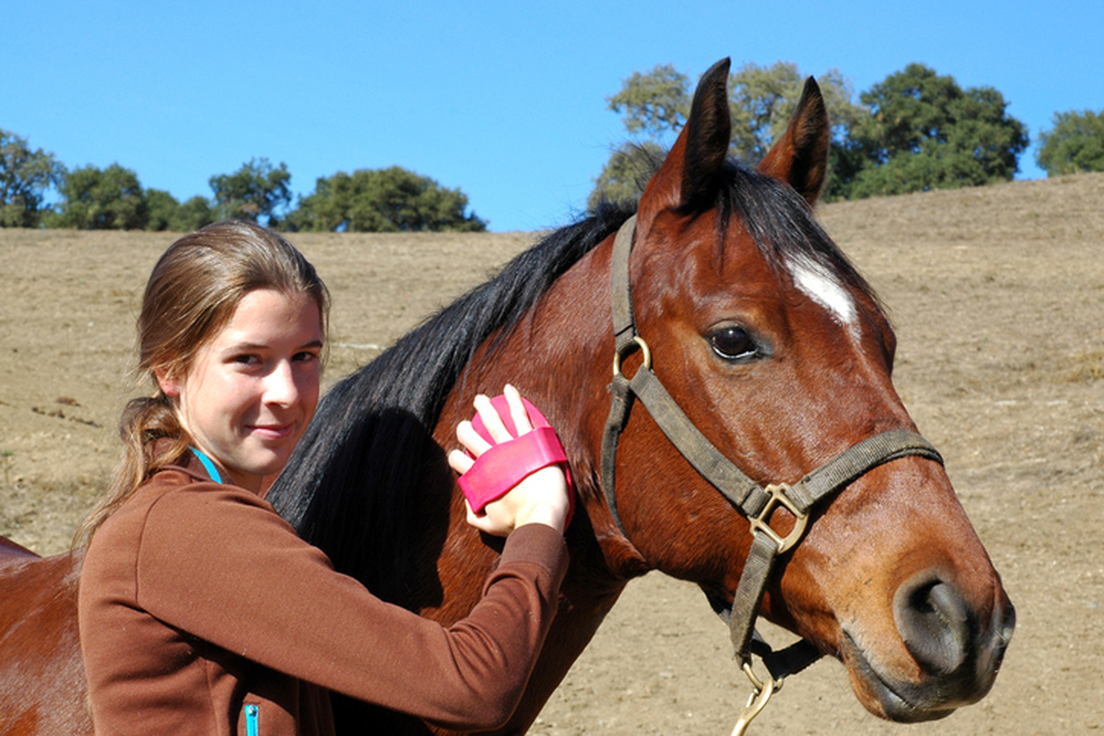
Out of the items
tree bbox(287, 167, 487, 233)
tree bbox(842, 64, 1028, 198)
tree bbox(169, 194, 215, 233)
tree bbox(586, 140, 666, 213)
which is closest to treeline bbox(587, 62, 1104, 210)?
tree bbox(842, 64, 1028, 198)

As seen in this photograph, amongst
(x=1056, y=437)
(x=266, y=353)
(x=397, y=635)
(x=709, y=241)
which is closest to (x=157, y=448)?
(x=266, y=353)

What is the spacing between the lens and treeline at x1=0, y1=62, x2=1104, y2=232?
108 ft

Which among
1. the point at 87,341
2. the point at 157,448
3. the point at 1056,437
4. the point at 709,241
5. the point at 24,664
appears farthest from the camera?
the point at 87,341

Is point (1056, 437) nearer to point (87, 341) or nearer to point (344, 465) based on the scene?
point (344, 465)

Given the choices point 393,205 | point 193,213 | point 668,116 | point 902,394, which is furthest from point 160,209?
point 902,394

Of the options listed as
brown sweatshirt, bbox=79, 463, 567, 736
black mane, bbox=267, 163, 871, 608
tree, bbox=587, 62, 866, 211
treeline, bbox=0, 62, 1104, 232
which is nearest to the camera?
brown sweatshirt, bbox=79, 463, 567, 736

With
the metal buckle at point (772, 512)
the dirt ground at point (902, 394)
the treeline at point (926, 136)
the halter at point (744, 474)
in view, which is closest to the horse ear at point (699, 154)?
the halter at point (744, 474)

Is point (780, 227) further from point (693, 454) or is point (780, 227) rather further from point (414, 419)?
point (414, 419)

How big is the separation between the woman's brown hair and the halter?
621 millimetres

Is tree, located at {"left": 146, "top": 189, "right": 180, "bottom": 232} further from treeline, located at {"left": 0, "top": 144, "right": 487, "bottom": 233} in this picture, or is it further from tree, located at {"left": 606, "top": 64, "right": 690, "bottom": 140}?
tree, located at {"left": 606, "top": 64, "right": 690, "bottom": 140}

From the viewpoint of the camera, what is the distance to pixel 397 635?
52.5 inches

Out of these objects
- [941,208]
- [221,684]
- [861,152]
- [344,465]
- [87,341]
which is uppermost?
[861,152]

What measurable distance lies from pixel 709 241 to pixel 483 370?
1.87 ft

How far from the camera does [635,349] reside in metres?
1.81
